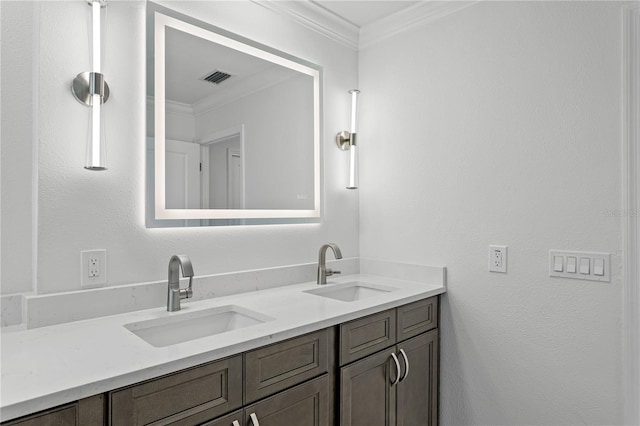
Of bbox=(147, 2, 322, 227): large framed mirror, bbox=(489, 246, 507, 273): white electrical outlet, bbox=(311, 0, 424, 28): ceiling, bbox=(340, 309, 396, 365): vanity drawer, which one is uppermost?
bbox=(311, 0, 424, 28): ceiling

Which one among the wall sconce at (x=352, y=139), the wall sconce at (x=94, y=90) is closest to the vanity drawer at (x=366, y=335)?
the wall sconce at (x=352, y=139)

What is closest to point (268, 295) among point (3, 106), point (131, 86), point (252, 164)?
point (252, 164)

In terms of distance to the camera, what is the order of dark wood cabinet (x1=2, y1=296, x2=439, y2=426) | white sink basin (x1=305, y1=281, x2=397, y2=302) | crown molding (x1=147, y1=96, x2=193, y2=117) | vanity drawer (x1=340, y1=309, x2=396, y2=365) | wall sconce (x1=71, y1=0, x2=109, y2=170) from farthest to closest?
white sink basin (x1=305, y1=281, x2=397, y2=302) → crown molding (x1=147, y1=96, x2=193, y2=117) → vanity drawer (x1=340, y1=309, x2=396, y2=365) → wall sconce (x1=71, y1=0, x2=109, y2=170) → dark wood cabinet (x1=2, y1=296, x2=439, y2=426)

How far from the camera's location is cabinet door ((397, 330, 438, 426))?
1.79 m

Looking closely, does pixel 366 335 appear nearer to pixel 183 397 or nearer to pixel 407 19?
pixel 183 397

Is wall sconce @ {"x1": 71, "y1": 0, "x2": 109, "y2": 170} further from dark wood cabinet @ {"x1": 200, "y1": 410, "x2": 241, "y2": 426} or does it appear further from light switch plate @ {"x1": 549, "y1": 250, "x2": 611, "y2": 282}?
light switch plate @ {"x1": 549, "y1": 250, "x2": 611, "y2": 282}

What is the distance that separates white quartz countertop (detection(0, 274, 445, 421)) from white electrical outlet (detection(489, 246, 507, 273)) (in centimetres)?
54

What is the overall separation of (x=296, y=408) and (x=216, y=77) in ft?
4.71

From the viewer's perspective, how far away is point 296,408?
134 centimetres

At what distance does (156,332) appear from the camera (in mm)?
1403

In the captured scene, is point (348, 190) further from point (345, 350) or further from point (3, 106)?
point (3, 106)

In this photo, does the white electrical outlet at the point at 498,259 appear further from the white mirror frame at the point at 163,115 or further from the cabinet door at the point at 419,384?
the white mirror frame at the point at 163,115

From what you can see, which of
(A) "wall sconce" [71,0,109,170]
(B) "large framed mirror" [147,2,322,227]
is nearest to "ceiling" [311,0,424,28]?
(B) "large framed mirror" [147,2,322,227]

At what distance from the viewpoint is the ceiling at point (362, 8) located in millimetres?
2107
